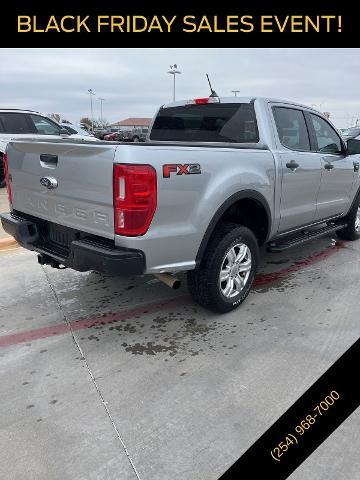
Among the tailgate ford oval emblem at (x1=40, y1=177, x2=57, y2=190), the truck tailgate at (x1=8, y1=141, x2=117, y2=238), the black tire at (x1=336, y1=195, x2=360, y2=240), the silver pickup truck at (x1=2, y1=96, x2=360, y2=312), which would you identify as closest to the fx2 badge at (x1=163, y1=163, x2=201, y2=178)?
the silver pickup truck at (x1=2, y1=96, x2=360, y2=312)

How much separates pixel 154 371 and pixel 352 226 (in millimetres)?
4041

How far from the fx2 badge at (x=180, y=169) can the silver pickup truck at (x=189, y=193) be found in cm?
1

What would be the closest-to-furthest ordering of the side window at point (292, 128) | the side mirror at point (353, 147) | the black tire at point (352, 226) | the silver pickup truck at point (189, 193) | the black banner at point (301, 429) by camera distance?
the black banner at point (301, 429) < the silver pickup truck at point (189, 193) < the side window at point (292, 128) < the side mirror at point (353, 147) < the black tire at point (352, 226)

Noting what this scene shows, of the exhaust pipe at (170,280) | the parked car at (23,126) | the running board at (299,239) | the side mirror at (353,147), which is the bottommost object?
the exhaust pipe at (170,280)

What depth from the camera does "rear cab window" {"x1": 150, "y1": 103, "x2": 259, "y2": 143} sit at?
3.87 metres

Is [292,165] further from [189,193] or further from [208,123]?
[189,193]

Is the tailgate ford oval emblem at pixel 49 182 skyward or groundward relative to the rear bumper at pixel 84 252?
skyward

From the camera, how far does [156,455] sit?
202 cm

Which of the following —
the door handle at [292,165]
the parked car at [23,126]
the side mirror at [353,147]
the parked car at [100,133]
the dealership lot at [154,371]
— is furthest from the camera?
the parked car at [100,133]

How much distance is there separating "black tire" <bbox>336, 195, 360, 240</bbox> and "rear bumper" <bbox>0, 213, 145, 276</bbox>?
12.5 ft

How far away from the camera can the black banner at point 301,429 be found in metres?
1.88

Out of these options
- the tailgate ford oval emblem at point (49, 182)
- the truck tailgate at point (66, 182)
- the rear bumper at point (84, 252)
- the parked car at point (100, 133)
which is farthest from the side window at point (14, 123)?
the parked car at point (100, 133)

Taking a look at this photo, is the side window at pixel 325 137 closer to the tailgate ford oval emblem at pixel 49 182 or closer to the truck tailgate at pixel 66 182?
the truck tailgate at pixel 66 182

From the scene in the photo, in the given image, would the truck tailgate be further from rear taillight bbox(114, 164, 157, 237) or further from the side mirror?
the side mirror
